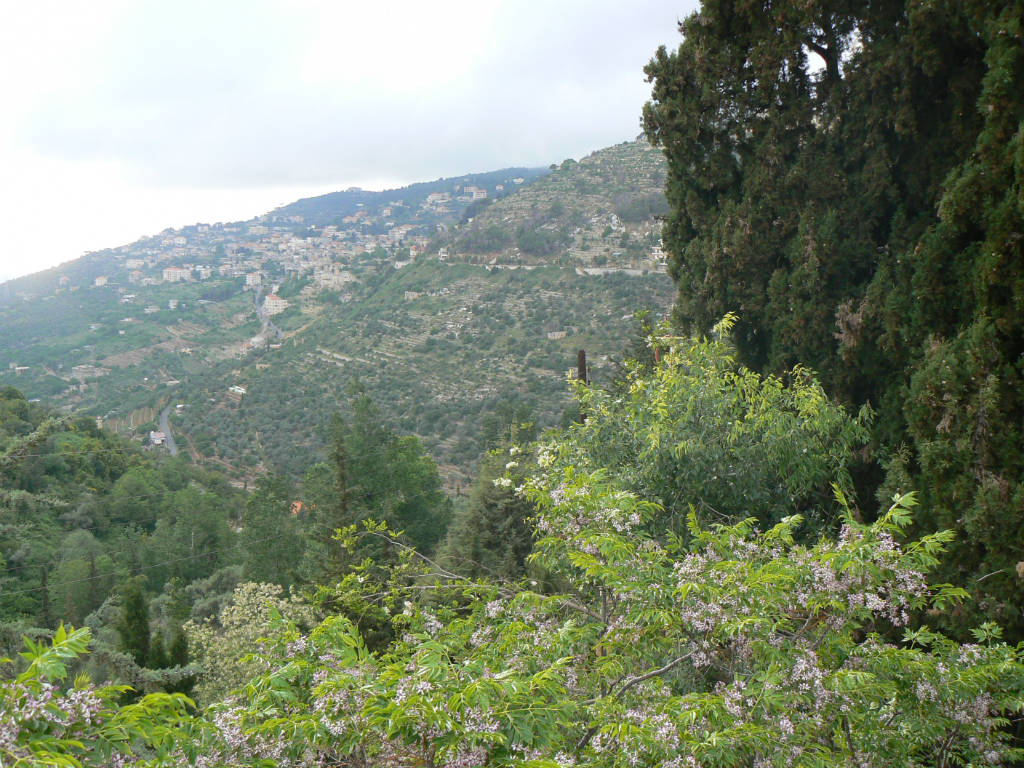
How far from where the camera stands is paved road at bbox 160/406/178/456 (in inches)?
1723

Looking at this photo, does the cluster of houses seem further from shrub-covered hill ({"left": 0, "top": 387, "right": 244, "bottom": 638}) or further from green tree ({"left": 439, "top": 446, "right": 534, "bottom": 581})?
green tree ({"left": 439, "top": 446, "right": 534, "bottom": 581})

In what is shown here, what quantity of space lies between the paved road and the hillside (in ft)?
2.26

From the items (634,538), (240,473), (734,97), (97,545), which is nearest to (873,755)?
(634,538)

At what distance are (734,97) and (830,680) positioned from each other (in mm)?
7415

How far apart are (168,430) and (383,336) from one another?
1819 centimetres

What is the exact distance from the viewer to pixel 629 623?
11.0ft

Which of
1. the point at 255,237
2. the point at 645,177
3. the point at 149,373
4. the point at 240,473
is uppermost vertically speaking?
the point at 255,237

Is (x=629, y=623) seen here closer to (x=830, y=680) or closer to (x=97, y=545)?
(x=830, y=680)

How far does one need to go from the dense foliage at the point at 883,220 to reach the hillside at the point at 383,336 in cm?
1733

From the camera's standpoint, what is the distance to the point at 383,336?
4728cm

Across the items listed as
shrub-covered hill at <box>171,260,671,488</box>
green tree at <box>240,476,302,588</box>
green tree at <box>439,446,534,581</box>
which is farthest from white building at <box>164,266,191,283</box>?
green tree at <box>439,446,534,581</box>

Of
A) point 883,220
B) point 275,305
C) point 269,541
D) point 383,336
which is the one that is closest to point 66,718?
point 883,220

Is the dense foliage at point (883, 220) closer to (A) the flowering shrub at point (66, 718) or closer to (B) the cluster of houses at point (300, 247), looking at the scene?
(A) the flowering shrub at point (66, 718)

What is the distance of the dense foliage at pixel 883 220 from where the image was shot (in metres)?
4.73
